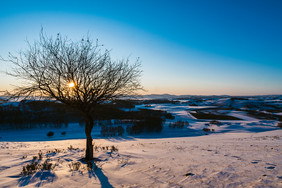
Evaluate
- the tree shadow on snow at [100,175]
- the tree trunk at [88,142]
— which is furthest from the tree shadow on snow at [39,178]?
the tree trunk at [88,142]

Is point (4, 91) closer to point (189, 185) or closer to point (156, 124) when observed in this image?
point (189, 185)

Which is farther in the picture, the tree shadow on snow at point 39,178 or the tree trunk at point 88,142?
the tree trunk at point 88,142

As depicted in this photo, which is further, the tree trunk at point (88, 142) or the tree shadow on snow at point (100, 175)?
the tree trunk at point (88, 142)

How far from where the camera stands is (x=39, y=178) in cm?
524

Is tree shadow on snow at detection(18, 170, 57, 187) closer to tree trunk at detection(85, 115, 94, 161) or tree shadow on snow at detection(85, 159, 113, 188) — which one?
tree shadow on snow at detection(85, 159, 113, 188)

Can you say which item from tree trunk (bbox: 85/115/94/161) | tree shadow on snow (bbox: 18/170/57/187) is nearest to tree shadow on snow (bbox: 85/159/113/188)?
tree shadow on snow (bbox: 18/170/57/187)

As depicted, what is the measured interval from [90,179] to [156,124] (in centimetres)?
3982

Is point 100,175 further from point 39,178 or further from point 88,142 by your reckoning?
point 88,142

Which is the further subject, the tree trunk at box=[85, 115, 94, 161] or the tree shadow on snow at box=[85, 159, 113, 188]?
the tree trunk at box=[85, 115, 94, 161]

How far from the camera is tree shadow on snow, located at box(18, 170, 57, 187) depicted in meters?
4.83

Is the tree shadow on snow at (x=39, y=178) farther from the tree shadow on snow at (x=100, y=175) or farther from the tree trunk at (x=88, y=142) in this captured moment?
the tree trunk at (x=88, y=142)

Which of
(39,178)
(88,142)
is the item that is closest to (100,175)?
(39,178)

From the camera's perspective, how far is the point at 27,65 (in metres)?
6.68

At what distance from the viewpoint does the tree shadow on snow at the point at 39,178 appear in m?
4.83
